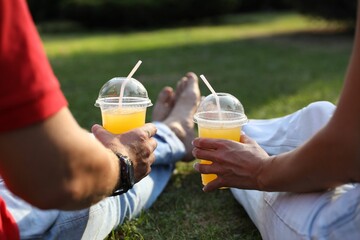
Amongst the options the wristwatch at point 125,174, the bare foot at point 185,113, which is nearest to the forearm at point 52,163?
the wristwatch at point 125,174

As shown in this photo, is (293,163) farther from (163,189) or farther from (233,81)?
(233,81)

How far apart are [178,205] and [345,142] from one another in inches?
55.8

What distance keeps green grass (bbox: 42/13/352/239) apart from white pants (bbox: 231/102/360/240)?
328mm

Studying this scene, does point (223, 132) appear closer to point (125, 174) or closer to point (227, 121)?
point (227, 121)

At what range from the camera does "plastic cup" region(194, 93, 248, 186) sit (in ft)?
7.01

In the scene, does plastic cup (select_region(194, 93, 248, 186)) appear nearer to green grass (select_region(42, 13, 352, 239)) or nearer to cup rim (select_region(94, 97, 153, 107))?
cup rim (select_region(94, 97, 153, 107))

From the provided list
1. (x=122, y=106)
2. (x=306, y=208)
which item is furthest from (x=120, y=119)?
(x=306, y=208)

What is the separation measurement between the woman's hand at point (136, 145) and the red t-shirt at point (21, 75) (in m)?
0.64

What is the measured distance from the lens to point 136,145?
1.90 m

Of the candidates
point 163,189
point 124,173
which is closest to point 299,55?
point 163,189

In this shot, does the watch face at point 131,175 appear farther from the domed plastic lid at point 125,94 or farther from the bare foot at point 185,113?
the bare foot at point 185,113

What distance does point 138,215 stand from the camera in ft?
8.53

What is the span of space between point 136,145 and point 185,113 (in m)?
1.51

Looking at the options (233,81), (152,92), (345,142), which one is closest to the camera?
(345,142)
